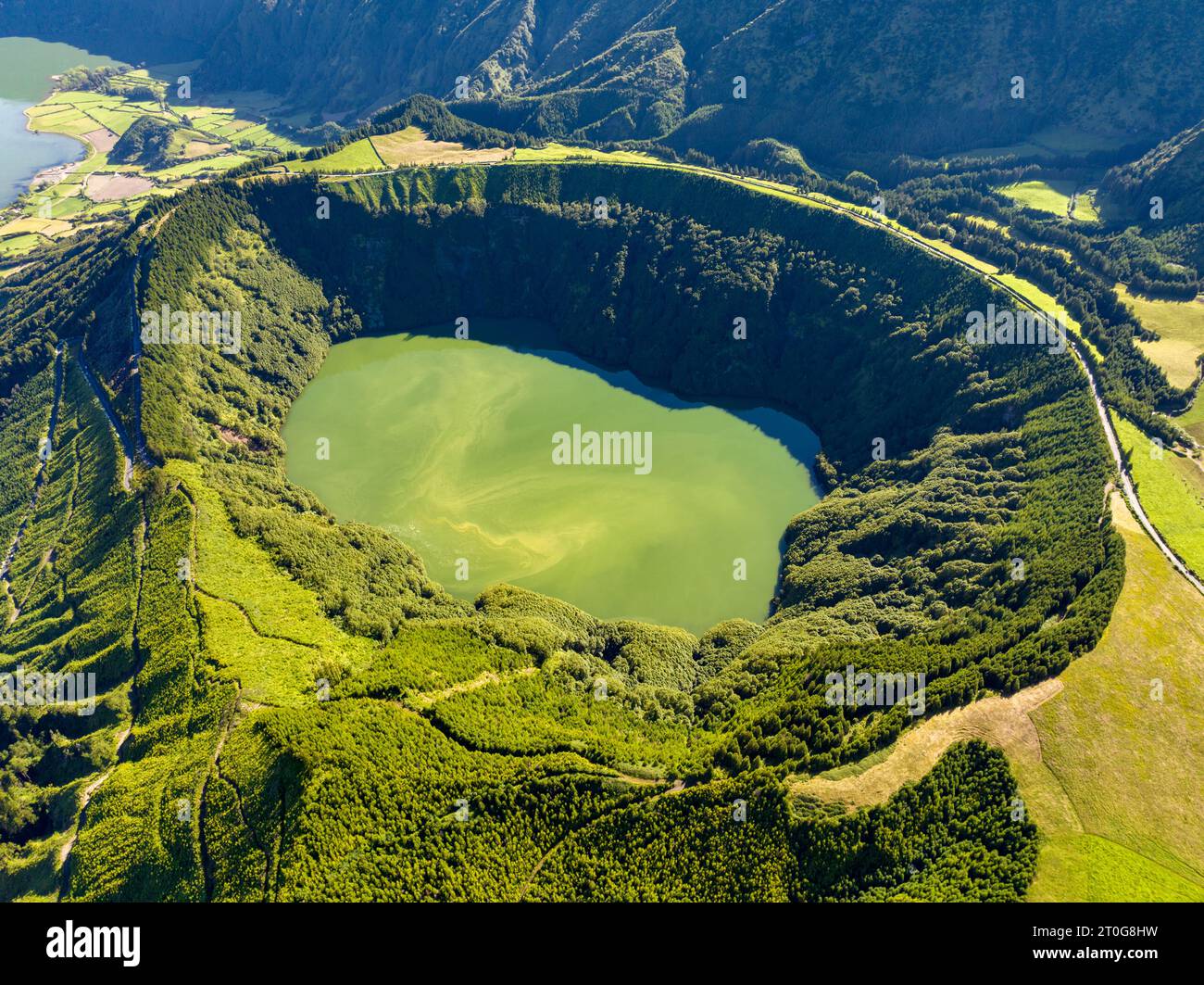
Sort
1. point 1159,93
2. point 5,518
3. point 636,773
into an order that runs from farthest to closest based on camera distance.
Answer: point 1159,93 < point 5,518 < point 636,773

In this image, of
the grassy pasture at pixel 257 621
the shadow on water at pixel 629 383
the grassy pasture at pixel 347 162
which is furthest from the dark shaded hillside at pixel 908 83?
the grassy pasture at pixel 257 621

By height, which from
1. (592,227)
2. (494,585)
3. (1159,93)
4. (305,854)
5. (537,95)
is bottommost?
(305,854)

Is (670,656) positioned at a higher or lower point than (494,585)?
lower

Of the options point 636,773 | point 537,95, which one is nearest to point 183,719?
point 636,773

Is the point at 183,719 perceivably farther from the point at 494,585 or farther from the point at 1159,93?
the point at 1159,93

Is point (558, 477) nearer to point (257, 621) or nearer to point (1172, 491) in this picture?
point (257, 621)

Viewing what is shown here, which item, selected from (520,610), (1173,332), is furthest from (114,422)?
(1173,332)
